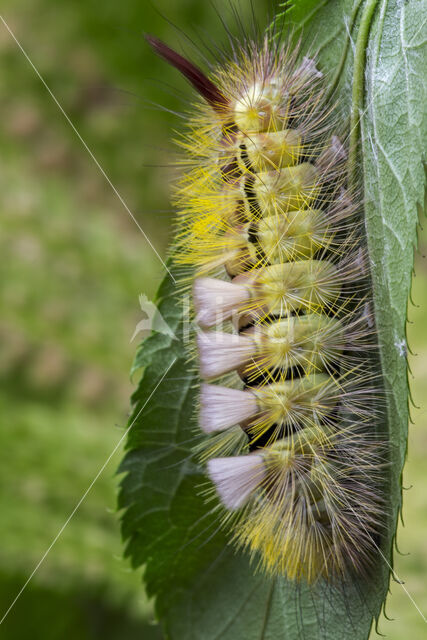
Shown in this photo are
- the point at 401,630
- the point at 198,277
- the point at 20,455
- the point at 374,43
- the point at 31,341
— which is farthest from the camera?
the point at 31,341

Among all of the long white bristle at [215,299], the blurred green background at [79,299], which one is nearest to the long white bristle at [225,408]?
the long white bristle at [215,299]

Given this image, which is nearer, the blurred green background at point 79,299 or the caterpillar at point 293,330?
the caterpillar at point 293,330

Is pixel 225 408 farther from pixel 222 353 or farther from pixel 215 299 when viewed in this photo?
pixel 215 299

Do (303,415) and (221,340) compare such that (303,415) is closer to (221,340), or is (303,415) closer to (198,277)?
(221,340)

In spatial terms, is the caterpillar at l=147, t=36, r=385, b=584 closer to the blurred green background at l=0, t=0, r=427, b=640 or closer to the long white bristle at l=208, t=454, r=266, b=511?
the long white bristle at l=208, t=454, r=266, b=511

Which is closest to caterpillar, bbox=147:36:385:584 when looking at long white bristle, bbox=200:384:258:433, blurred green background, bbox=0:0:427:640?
long white bristle, bbox=200:384:258:433

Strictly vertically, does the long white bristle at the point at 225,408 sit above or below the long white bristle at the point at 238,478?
above

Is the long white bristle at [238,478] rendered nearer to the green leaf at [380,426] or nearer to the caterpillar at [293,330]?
the caterpillar at [293,330]

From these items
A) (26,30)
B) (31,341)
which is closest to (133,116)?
(26,30)
